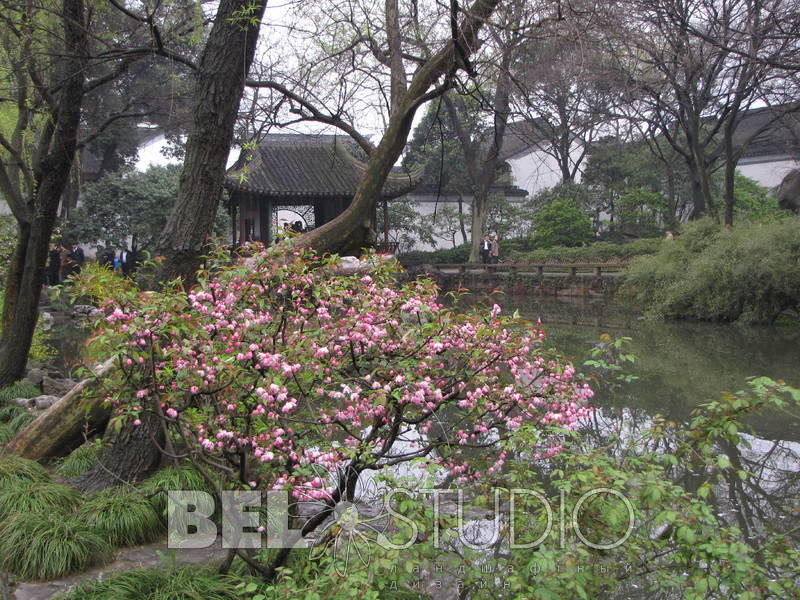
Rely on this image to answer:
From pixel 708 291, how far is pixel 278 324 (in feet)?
42.0

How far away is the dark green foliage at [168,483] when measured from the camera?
3.82m

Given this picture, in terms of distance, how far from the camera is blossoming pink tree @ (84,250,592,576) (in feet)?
8.28

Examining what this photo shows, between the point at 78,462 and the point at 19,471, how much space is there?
39 centimetres

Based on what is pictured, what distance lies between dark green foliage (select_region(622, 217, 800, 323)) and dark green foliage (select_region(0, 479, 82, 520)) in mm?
12159

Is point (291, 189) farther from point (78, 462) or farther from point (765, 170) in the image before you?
point (765, 170)

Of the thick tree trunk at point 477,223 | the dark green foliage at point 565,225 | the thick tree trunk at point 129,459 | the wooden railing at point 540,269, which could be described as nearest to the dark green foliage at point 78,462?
the thick tree trunk at point 129,459

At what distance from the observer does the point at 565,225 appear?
27.1 m

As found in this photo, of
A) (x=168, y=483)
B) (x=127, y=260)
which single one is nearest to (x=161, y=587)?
(x=168, y=483)

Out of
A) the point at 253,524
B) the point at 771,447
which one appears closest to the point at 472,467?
the point at 253,524

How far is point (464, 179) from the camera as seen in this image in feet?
100

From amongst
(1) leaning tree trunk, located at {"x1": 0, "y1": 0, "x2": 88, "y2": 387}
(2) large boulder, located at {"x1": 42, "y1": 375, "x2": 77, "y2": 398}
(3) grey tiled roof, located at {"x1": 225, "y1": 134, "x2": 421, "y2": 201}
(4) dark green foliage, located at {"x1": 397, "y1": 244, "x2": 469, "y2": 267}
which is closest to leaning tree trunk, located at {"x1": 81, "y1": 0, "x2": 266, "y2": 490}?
(1) leaning tree trunk, located at {"x1": 0, "y1": 0, "x2": 88, "y2": 387}

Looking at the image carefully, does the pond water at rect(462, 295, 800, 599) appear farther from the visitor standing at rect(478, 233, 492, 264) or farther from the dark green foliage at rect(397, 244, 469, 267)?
the dark green foliage at rect(397, 244, 469, 267)

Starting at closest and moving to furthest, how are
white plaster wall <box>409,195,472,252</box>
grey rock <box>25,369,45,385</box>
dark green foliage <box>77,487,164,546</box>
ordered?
dark green foliage <box>77,487,164,546</box> < grey rock <box>25,369,45,385</box> < white plaster wall <box>409,195,472,252</box>

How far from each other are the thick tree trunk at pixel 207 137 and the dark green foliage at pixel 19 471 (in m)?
1.48
